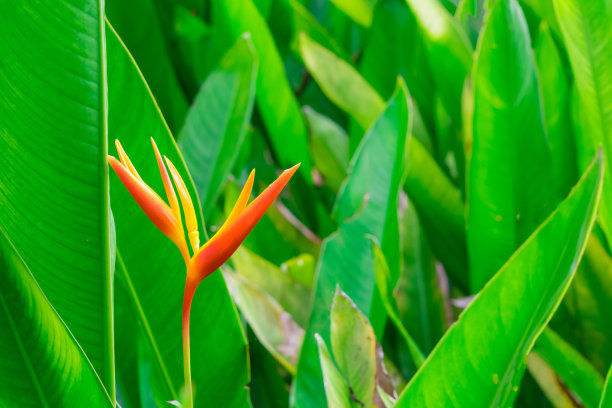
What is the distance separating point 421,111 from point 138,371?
0.56 meters

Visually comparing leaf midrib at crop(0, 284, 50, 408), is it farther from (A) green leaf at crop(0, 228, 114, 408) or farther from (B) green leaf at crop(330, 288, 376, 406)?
(B) green leaf at crop(330, 288, 376, 406)

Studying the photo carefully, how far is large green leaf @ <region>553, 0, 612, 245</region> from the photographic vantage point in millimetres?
593

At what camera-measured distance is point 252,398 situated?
0.73m

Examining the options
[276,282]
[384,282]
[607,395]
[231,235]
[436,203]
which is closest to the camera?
[231,235]

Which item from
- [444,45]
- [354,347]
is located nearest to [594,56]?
[444,45]

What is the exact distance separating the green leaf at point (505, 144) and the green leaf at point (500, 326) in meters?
0.23

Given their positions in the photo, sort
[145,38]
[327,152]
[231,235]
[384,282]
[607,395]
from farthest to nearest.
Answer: [145,38] < [327,152] < [384,282] < [607,395] < [231,235]

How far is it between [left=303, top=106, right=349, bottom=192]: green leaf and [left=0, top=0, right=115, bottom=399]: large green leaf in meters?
0.51

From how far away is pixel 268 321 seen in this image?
59 centimetres

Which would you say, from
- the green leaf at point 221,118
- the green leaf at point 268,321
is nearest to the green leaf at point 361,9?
the green leaf at point 221,118

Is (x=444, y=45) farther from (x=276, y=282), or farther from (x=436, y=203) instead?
(x=276, y=282)

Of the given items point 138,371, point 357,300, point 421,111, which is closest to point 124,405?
point 138,371

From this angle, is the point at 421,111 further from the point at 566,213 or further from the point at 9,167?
the point at 9,167

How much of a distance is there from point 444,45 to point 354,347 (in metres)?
0.44
